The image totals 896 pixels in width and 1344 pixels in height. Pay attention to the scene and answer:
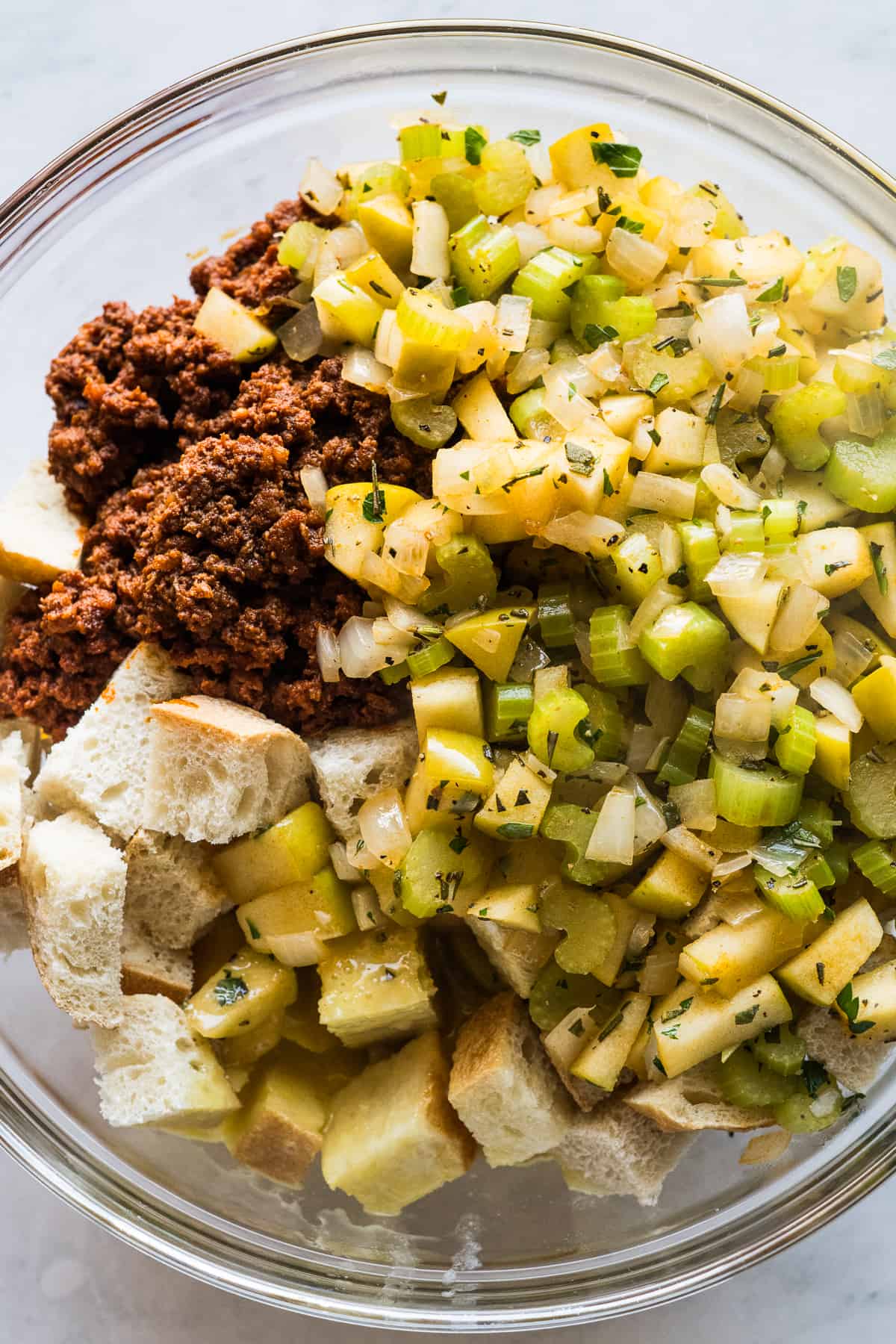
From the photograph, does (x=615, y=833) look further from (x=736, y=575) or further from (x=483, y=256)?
(x=483, y=256)

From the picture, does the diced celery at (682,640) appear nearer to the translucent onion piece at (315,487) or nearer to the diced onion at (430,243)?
the translucent onion piece at (315,487)

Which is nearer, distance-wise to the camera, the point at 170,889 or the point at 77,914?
the point at 77,914

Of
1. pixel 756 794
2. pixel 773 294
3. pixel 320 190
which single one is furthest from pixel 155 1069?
pixel 773 294

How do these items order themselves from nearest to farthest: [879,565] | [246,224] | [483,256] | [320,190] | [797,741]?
[797,741] → [879,565] → [483,256] → [320,190] → [246,224]

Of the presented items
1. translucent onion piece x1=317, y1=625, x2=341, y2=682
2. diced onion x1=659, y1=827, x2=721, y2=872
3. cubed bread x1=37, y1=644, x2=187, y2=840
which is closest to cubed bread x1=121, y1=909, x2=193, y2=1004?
cubed bread x1=37, y1=644, x2=187, y2=840

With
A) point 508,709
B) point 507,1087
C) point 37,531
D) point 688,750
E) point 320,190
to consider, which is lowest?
point 507,1087

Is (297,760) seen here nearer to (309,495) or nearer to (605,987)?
(309,495)
